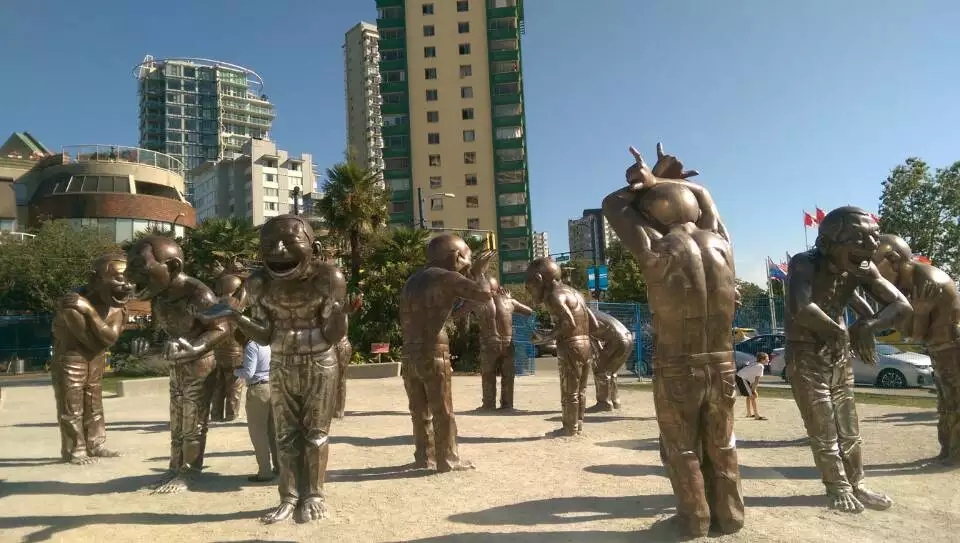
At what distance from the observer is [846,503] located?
4836mm

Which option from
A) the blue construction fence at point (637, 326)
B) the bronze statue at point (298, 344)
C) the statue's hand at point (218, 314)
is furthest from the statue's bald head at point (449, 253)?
the blue construction fence at point (637, 326)

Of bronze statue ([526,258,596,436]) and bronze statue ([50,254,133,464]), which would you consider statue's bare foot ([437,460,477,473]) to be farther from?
bronze statue ([50,254,133,464])

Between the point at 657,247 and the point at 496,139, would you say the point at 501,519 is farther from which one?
the point at 496,139

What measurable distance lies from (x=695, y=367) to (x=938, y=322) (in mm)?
4152

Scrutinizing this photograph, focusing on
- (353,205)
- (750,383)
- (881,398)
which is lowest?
(881,398)

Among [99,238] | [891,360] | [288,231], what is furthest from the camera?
[99,238]

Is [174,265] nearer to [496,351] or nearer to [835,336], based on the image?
[835,336]

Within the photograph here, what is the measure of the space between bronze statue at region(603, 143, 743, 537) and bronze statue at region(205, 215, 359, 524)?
2.36 meters

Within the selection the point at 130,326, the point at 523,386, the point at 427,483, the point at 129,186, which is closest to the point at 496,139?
the point at 129,186

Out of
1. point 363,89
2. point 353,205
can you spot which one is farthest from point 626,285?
point 363,89

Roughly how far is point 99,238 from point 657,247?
41206mm

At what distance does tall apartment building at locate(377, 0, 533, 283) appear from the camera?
2207 inches

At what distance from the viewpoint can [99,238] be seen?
124 feet

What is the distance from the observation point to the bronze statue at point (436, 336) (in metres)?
6.41
